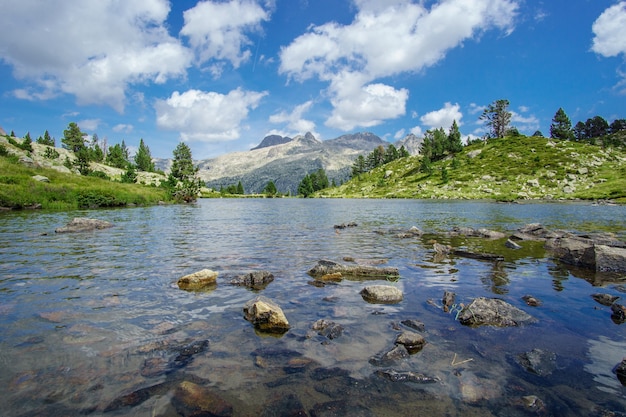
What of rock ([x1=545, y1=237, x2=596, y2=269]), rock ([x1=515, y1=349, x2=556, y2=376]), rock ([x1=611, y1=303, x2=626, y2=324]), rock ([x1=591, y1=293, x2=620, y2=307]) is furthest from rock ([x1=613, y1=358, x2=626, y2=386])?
rock ([x1=545, y1=237, x2=596, y2=269])

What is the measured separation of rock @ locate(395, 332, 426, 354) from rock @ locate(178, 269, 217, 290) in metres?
8.96

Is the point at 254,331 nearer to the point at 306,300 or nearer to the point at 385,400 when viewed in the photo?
the point at 306,300

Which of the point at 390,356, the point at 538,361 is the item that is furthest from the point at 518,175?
the point at 390,356

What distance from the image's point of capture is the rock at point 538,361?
7287 mm

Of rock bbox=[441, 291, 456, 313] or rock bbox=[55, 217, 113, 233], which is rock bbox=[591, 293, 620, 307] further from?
rock bbox=[55, 217, 113, 233]

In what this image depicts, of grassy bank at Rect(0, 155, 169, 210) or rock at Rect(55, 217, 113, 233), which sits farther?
grassy bank at Rect(0, 155, 169, 210)

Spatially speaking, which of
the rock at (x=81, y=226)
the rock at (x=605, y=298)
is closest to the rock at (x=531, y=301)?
the rock at (x=605, y=298)

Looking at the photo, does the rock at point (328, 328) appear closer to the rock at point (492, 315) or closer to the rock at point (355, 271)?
the rock at point (492, 315)

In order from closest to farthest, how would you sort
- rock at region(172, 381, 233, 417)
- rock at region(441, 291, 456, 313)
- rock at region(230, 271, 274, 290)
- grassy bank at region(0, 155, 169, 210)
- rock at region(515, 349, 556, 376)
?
rock at region(172, 381, 233, 417) < rock at region(515, 349, 556, 376) < rock at region(441, 291, 456, 313) < rock at region(230, 271, 274, 290) < grassy bank at region(0, 155, 169, 210)

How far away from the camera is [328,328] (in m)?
9.43

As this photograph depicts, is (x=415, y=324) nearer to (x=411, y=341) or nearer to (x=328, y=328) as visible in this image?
(x=411, y=341)

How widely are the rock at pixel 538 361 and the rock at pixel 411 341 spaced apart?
2.25 metres

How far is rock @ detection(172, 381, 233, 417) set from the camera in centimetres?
581

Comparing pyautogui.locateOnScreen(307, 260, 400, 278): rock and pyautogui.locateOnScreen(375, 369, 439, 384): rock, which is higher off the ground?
pyautogui.locateOnScreen(307, 260, 400, 278): rock
